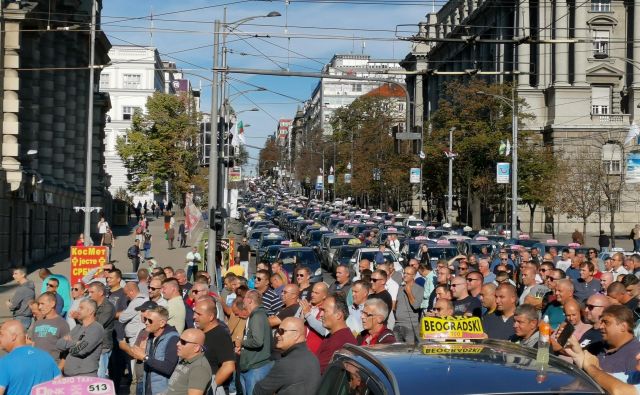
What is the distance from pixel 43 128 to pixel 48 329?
40369 millimetres

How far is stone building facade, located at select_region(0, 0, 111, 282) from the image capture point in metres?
36.7

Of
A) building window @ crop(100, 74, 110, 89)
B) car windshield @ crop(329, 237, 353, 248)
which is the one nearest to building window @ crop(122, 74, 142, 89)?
building window @ crop(100, 74, 110, 89)

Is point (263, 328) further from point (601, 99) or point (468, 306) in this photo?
point (601, 99)

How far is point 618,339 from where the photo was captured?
7.63 metres

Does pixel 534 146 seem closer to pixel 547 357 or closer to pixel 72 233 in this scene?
pixel 72 233

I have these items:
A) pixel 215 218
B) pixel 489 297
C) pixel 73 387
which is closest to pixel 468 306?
pixel 489 297

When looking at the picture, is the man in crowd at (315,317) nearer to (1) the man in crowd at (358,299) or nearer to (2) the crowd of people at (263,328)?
(2) the crowd of people at (263,328)

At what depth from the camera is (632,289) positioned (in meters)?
12.4

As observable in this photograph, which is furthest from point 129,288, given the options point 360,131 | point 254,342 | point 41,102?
point 360,131

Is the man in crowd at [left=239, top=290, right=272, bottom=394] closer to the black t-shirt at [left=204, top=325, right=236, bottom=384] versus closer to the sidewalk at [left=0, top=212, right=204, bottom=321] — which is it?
the black t-shirt at [left=204, top=325, right=236, bottom=384]

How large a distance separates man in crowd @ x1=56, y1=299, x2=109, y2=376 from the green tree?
204ft

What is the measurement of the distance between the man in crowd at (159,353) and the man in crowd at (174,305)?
6.34 feet

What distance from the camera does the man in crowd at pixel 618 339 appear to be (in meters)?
7.57

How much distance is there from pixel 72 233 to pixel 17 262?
1629 centimetres
